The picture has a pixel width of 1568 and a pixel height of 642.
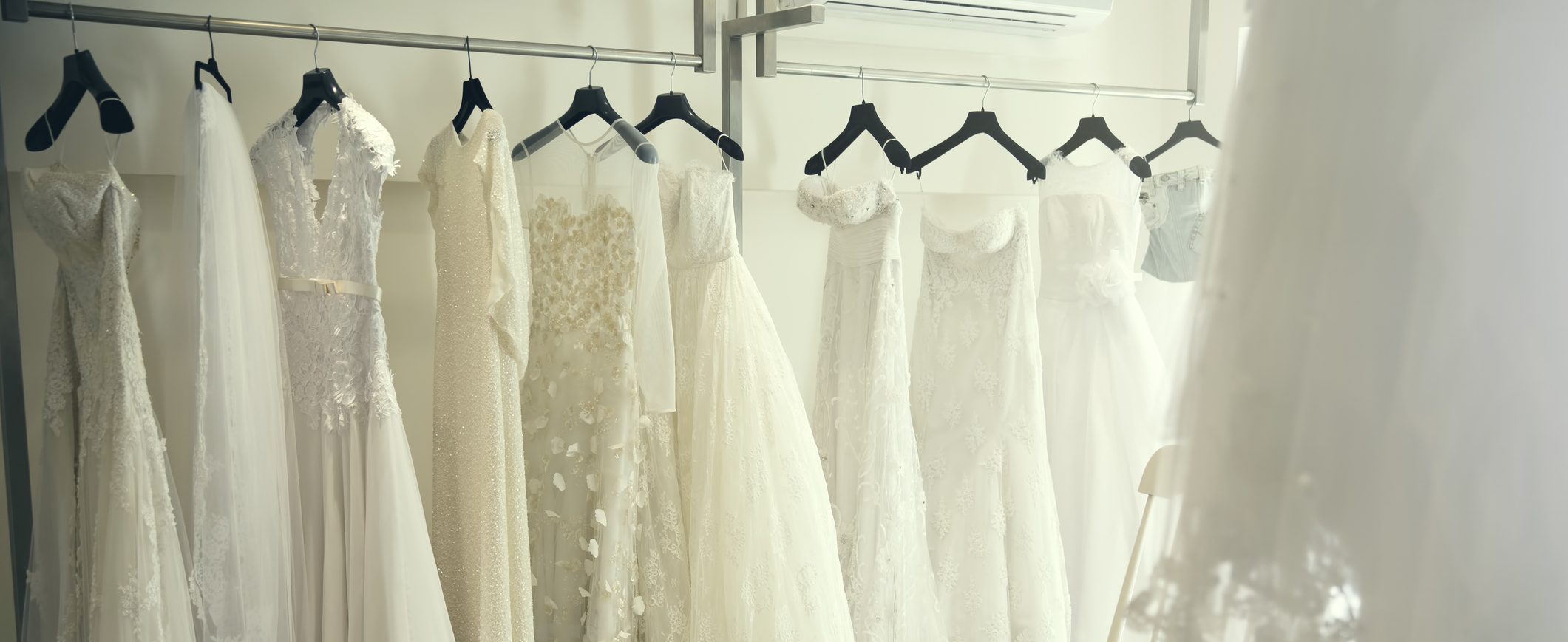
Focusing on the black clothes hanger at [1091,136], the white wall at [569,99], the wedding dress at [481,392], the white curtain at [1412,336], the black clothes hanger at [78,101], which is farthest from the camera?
the black clothes hanger at [1091,136]

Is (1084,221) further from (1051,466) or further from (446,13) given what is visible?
(446,13)

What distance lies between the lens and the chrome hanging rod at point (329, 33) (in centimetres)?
135

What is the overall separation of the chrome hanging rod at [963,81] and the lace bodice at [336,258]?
0.78 m

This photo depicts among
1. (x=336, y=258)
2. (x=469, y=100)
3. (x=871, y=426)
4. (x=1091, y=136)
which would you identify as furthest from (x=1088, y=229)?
(x=336, y=258)

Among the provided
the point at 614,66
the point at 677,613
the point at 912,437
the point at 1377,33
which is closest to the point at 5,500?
the point at 677,613

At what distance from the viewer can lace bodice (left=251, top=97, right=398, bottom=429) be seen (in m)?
1.39

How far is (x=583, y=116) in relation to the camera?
1.64 metres

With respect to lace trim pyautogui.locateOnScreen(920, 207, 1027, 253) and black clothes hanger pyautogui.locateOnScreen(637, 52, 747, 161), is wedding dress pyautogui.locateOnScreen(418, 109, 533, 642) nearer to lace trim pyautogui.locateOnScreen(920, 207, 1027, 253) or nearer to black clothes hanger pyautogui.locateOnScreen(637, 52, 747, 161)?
black clothes hanger pyautogui.locateOnScreen(637, 52, 747, 161)

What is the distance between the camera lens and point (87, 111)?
1433 millimetres

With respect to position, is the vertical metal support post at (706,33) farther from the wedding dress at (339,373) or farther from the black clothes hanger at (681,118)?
the wedding dress at (339,373)

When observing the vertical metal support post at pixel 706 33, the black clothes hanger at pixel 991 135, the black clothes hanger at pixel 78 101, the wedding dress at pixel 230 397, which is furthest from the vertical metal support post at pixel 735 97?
the black clothes hanger at pixel 78 101

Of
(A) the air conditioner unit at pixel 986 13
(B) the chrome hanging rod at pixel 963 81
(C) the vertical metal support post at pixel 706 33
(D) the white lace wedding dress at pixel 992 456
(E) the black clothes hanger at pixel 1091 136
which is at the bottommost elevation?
(D) the white lace wedding dress at pixel 992 456

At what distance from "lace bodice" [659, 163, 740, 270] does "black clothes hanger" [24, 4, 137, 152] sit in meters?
0.75

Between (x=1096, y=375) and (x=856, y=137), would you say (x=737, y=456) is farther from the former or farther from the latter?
(x=1096, y=375)
